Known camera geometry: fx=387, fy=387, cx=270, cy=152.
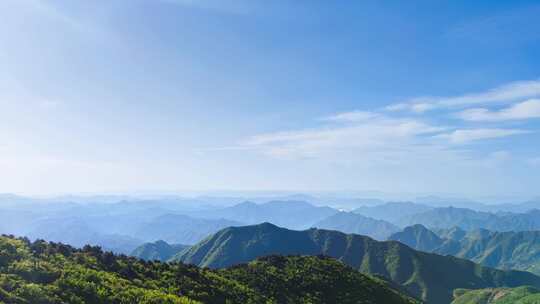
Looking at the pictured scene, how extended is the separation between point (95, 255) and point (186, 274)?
541 inches

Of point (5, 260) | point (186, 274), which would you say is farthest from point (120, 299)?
point (186, 274)

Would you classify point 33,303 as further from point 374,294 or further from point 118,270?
point 374,294

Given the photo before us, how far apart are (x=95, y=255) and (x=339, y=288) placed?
50478mm

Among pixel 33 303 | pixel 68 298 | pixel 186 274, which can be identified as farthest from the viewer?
pixel 186 274

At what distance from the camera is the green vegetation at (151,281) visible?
33741mm

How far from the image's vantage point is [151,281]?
48531mm

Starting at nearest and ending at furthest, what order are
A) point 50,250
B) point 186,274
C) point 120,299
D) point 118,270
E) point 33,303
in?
point 33,303
point 120,299
point 50,250
point 118,270
point 186,274

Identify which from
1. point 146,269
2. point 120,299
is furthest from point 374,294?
point 120,299

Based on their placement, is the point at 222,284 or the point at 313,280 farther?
the point at 313,280

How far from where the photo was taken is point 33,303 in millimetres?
28859

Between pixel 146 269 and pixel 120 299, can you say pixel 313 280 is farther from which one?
pixel 120 299

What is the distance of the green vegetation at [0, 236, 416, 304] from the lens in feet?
111

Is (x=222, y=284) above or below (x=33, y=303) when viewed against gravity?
below

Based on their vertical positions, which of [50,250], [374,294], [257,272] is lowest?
[374,294]
